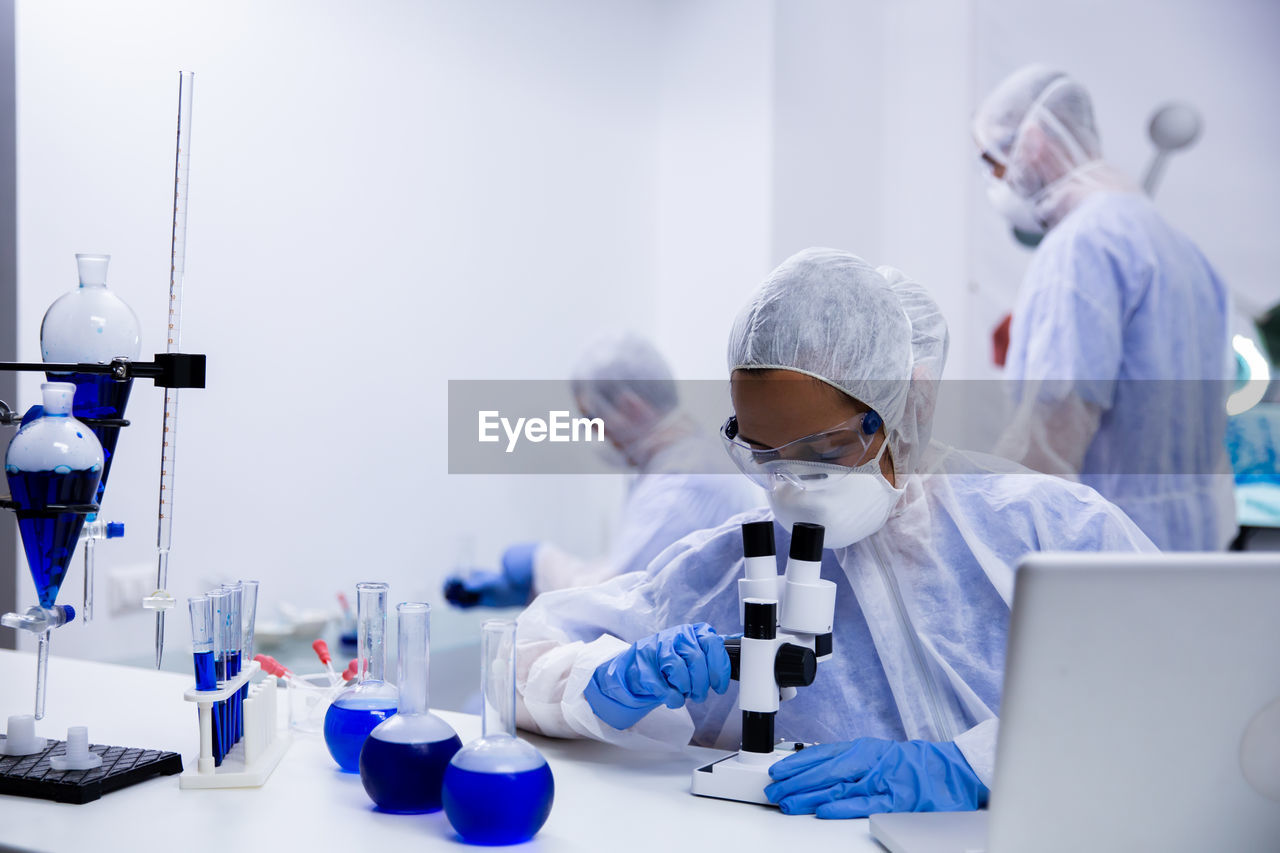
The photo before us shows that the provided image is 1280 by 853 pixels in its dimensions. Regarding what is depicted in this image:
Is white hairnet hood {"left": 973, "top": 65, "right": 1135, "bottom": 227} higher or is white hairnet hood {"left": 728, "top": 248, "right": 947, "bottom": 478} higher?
white hairnet hood {"left": 973, "top": 65, "right": 1135, "bottom": 227}

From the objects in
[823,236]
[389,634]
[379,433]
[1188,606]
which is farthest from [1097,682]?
[823,236]

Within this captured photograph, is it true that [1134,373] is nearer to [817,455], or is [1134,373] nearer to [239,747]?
[817,455]

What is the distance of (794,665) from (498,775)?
1.01 ft

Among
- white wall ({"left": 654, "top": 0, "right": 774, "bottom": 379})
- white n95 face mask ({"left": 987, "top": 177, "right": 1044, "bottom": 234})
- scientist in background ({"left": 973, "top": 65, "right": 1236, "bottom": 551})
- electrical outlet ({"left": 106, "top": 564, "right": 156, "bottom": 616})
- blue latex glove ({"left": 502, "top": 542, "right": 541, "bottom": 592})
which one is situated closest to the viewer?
electrical outlet ({"left": 106, "top": 564, "right": 156, "bottom": 616})

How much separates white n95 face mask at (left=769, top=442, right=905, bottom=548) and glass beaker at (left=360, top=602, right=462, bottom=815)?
44 cm

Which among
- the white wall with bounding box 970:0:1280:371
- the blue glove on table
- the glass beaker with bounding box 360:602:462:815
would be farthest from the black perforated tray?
the white wall with bounding box 970:0:1280:371

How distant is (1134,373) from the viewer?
2201 mm

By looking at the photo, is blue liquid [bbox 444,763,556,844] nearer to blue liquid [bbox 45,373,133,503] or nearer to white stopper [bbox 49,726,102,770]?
white stopper [bbox 49,726,102,770]

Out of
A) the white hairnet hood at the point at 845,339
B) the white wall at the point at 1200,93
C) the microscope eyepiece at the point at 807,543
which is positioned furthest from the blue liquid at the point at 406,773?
the white wall at the point at 1200,93

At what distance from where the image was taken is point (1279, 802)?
2.37 ft

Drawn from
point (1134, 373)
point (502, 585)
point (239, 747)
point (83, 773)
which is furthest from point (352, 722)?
point (1134, 373)

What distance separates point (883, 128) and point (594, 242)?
3.06ft

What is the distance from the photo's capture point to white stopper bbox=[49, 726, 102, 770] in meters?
0.97

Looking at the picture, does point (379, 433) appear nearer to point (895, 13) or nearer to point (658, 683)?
point (658, 683)
